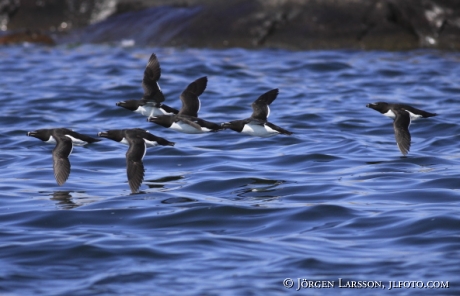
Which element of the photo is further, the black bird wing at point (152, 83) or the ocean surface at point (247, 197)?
the black bird wing at point (152, 83)

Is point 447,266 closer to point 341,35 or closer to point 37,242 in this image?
point 37,242

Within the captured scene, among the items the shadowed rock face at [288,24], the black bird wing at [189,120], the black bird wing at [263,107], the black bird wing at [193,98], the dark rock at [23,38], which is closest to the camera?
the black bird wing at [189,120]

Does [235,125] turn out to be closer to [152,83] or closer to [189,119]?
[189,119]

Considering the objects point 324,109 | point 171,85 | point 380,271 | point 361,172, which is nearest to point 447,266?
point 380,271

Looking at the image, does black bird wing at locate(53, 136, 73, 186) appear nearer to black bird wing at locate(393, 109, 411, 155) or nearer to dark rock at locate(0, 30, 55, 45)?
black bird wing at locate(393, 109, 411, 155)

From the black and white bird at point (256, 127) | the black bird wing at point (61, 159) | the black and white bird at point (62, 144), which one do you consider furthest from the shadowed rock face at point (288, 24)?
the black bird wing at point (61, 159)

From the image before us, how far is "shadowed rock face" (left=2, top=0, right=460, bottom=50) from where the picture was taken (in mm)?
19438

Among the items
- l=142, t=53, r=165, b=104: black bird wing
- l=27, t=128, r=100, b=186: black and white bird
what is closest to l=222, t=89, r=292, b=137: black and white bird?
l=142, t=53, r=165, b=104: black bird wing

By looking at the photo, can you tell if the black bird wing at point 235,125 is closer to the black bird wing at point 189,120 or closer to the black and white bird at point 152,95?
the black bird wing at point 189,120

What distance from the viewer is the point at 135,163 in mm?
9742

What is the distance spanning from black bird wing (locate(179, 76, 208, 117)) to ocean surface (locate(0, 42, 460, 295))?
2.27 feet

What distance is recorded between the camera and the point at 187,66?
19188 millimetres

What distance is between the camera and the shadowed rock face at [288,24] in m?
19.4

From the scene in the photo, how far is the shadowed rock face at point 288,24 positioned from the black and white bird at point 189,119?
8.91 meters
